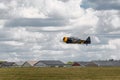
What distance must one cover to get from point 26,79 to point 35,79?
1714 mm

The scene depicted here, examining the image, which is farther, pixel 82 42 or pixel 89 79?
pixel 82 42

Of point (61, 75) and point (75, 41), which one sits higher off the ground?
point (75, 41)

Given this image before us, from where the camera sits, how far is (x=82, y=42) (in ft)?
428

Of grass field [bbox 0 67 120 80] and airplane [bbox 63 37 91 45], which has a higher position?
airplane [bbox 63 37 91 45]

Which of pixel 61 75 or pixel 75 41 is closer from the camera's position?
pixel 61 75

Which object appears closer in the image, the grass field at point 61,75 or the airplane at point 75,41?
the grass field at point 61,75

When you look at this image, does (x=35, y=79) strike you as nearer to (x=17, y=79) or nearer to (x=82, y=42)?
(x=17, y=79)

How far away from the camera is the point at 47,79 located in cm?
6638

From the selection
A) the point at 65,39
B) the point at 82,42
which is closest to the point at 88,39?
the point at 82,42

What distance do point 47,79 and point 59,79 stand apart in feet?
7.60

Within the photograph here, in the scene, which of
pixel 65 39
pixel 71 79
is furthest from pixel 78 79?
pixel 65 39

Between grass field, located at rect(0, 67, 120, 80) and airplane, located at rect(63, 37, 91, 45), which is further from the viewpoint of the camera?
airplane, located at rect(63, 37, 91, 45)

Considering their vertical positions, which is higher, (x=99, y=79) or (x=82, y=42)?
(x=82, y=42)

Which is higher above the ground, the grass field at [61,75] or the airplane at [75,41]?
the airplane at [75,41]
